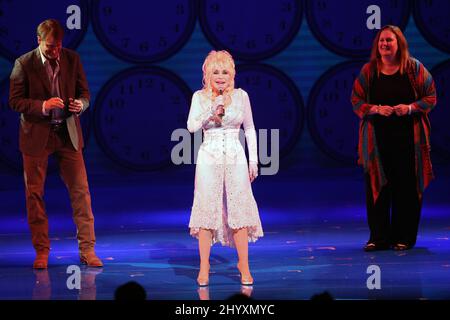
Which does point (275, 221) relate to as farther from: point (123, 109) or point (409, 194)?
point (123, 109)

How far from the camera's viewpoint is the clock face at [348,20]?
10109 millimetres

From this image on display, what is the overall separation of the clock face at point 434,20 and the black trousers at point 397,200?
3.26 meters

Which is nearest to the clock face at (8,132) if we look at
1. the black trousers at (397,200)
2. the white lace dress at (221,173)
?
the black trousers at (397,200)

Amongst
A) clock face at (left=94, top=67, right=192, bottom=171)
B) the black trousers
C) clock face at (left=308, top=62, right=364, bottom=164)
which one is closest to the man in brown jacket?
the black trousers

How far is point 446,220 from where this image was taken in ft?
28.0

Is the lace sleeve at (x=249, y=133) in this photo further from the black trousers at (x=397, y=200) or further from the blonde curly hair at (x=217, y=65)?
the black trousers at (x=397, y=200)

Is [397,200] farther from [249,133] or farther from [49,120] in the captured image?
[49,120]

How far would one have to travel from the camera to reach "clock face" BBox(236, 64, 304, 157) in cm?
1015

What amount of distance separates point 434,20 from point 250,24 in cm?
192

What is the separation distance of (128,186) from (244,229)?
393 centimetres

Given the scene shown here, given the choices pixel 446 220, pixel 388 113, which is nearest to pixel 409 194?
pixel 388 113

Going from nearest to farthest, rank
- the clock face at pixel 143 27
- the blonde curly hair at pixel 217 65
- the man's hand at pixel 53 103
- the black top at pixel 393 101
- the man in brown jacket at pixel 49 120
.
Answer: the blonde curly hair at pixel 217 65 < the man's hand at pixel 53 103 < the man in brown jacket at pixel 49 120 < the black top at pixel 393 101 < the clock face at pixel 143 27

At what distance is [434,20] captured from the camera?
33.3ft

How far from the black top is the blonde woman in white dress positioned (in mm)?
1430
